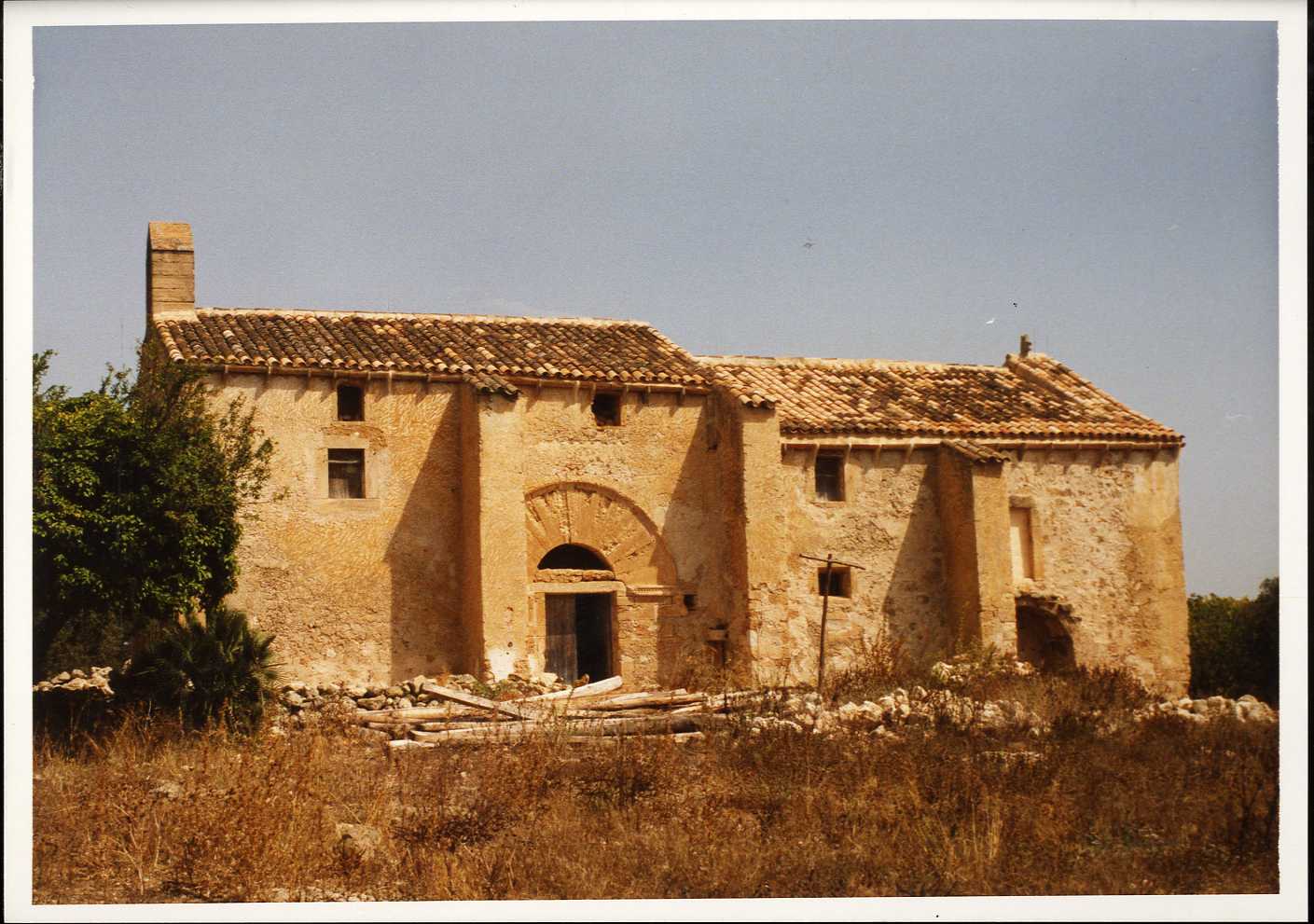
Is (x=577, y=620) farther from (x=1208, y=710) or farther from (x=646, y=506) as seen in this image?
(x=1208, y=710)

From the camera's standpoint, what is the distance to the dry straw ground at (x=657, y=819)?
11.2m

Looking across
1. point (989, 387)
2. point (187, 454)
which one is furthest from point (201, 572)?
point (989, 387)

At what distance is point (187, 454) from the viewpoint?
18469mm

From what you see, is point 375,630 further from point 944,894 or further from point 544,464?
point 944,894

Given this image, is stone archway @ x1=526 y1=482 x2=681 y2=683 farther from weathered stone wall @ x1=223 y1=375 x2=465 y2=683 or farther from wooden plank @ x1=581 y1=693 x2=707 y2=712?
wooden plank @ x1=581 y1=693 x2=707 y2=712

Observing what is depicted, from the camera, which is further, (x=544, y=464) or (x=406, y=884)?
(x=544, y=464)

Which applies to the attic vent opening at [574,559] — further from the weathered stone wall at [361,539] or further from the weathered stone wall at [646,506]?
the weathered stone wall at [361,539]

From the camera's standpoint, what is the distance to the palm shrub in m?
16.5

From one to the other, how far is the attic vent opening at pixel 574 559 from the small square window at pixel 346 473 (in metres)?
3.13

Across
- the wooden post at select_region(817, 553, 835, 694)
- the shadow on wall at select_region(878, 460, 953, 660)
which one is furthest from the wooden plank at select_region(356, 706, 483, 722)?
the shadow on wall at select_region(878, 460, 953, 660)

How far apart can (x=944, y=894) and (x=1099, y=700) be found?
8.77 metres

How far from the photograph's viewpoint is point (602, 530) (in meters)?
22.9

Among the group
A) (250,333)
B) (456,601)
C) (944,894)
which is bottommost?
(944,894)

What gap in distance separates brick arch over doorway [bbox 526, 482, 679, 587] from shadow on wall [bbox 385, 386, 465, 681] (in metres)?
1.27
